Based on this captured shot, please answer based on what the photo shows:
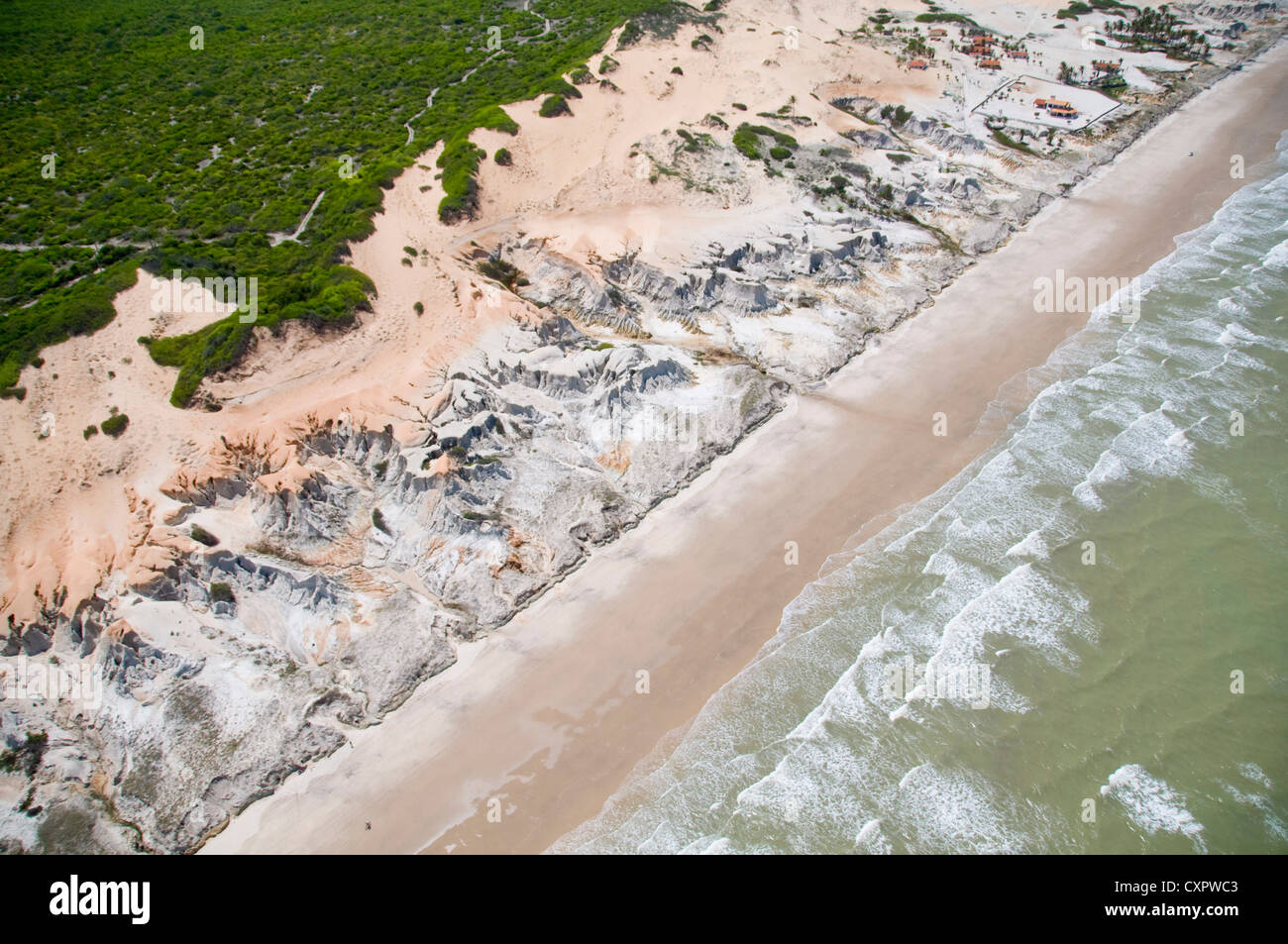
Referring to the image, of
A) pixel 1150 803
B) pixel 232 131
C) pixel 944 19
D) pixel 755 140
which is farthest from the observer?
pixel 944 19

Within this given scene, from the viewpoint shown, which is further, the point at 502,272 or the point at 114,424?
the point at 502,272

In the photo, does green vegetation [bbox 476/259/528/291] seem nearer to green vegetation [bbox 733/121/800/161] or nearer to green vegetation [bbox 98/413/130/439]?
green vegetation [bbox 98/413/130/439]

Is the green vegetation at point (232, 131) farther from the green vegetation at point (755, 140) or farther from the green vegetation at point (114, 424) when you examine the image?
the green vegetation at point (755, 140)

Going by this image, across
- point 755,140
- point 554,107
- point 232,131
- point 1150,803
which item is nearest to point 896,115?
point 755,140

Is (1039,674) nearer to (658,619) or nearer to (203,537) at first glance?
(658,619)

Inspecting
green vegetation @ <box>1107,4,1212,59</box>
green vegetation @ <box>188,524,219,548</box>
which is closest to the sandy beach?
green vegetation @ <box>188,524,219,548</box>
